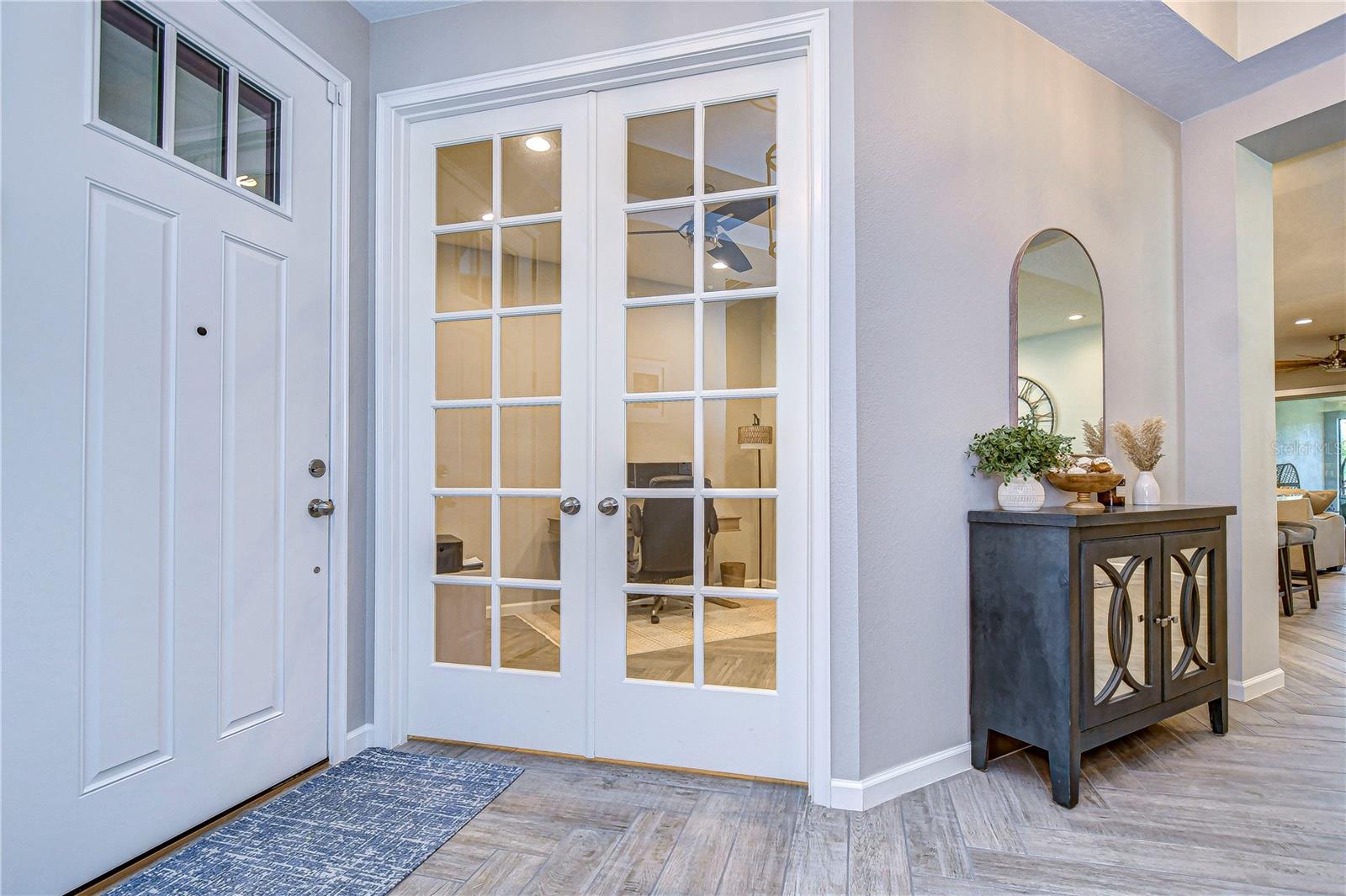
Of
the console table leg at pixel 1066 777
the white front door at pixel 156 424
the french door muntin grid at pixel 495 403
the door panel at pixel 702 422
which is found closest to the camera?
the white front door at pixel 156 424

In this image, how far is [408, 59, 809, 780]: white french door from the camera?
2.03 meters

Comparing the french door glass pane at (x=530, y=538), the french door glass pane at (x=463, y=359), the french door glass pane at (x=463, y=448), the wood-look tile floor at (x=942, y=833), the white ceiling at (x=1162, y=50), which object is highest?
the white ceiling at (x=1162, y=50)

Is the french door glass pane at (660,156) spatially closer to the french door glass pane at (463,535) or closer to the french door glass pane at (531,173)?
the french door glass pane at (531,173)

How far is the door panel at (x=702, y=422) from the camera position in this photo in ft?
6.59

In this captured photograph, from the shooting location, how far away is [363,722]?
225cm

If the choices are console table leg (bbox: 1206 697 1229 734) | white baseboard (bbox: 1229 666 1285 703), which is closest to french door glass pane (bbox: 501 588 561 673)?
console table leg (bbox: 1206 697 1229 734)

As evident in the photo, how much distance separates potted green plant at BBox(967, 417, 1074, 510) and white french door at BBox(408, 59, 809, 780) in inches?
25.1

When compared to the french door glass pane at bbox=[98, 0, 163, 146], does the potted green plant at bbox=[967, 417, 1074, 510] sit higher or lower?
lower

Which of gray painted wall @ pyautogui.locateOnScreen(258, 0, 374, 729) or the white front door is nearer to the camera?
the white front door

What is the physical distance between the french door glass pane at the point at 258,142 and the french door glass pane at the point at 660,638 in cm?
171

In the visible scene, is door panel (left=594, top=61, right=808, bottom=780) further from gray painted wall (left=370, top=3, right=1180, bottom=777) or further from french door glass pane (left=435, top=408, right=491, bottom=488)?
french door glass pane (left=435, top=408, right=491, bottom=488)

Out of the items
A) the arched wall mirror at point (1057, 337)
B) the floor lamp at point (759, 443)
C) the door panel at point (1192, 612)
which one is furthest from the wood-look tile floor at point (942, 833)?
the arched wall mirror at point (1057, 337)

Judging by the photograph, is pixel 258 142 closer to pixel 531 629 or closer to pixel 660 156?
pixel 660 156

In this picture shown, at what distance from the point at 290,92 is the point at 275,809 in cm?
217
